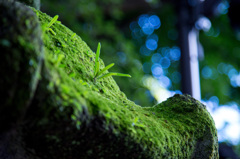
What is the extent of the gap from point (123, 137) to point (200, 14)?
17.3ft

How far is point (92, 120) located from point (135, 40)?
26.3ft

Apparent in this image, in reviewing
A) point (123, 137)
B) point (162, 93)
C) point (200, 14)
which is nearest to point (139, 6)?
point (200, 14)

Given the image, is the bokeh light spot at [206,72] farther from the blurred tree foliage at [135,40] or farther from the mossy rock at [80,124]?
the mossy rock at [80,124]

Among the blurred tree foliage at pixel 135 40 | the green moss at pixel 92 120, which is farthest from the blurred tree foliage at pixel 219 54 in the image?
the green moss at pixel 92 120

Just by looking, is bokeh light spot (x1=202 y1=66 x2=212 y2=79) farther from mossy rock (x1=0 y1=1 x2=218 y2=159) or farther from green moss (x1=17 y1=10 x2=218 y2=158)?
mossy rock (x1=0 y1=1 x2=218 y2=159)

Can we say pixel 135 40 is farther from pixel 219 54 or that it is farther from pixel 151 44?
pixel 219 54

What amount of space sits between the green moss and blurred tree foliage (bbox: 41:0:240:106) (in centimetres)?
357

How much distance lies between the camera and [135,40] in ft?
28.4

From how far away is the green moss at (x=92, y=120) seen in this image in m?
0.75

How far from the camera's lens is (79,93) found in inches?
33.2

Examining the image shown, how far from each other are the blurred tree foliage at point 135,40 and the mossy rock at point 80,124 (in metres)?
3.63

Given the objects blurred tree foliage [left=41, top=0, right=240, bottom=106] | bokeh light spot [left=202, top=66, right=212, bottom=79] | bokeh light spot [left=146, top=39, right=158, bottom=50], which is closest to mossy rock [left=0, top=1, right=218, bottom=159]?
blurred tree foliage [left=41, top=0, right=240, bottom=106]

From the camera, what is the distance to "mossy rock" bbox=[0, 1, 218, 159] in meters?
0.73

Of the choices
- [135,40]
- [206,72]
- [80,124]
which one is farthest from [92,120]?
[206,72]
